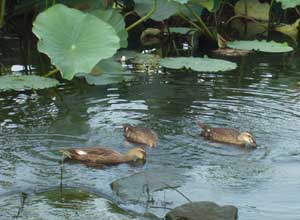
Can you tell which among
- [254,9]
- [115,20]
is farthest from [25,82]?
[254,9]

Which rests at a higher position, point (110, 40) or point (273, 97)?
point (110, 40)

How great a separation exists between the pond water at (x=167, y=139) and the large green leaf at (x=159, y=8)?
6.44 feet

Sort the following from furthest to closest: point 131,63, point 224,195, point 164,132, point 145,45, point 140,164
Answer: point 145,45 → point 131,63 → point 164,132 → point 140,164 → point 224,195

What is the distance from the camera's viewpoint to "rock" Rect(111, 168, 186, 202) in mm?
5500

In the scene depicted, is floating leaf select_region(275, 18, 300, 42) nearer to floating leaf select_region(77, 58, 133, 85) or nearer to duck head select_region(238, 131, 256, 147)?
floating leaf select_region(77, 58, 133, 85)

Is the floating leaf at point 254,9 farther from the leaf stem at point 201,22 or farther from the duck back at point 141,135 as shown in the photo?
the duck back at point 141,135

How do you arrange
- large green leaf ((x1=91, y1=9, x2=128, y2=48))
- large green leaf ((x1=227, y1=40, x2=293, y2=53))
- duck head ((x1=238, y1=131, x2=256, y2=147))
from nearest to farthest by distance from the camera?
1. duck head ((x1=238, y1=131, x2=256, y2=147))
2. large green leaf ((x1=91, y1=9, x2=128, y2=48))
3. large green leaf ((x1=227, y1=40, x2=293, y2=53))

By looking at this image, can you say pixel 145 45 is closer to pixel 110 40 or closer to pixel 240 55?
pixel 240 55

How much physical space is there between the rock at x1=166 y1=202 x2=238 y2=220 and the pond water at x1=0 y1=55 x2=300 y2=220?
147 mm

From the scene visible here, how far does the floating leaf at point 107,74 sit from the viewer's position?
29.5 ft

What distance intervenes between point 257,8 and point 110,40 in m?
6.39

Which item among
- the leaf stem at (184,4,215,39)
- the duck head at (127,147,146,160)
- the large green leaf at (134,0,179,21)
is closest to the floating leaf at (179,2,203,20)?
the leaf stem at (184,4,215,39)

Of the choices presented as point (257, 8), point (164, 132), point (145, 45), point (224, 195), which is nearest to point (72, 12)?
point (164, 132)

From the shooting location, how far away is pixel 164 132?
278 inches
